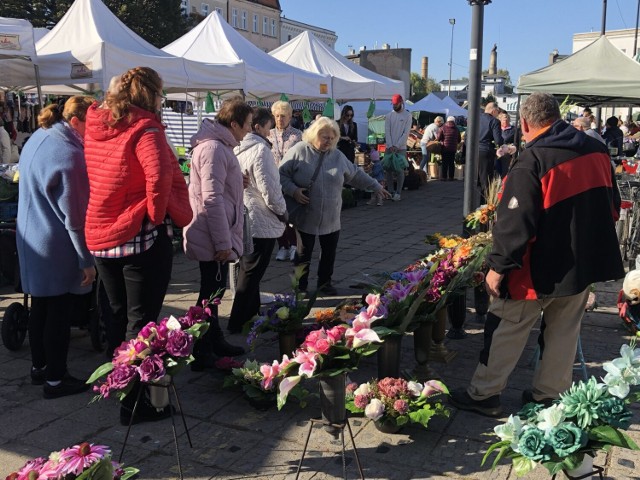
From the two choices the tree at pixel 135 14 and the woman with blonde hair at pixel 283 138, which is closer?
the woman with blonde hair at pixel 283 138

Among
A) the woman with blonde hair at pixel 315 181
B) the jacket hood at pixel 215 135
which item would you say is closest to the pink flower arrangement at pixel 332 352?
the jacket hood at pixel 215 135

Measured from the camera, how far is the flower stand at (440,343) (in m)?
4.26

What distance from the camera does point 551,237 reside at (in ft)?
10.5

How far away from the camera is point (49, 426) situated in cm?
347

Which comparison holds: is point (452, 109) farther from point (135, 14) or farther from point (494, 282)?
point (494, 282)

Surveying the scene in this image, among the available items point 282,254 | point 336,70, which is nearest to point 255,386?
point 282,254

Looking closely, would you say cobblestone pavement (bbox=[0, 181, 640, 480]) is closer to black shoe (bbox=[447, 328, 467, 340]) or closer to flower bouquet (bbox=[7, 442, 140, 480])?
black shoe (bbox=[447, 328, 467, 340])

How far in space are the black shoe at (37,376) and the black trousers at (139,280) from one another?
3.15 ft

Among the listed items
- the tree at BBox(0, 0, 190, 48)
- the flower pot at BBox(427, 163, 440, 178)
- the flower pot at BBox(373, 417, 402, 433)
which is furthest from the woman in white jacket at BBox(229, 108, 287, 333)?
the tree at BBox(0, 0, 190, 48)

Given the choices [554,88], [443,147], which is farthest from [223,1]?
[554,88]

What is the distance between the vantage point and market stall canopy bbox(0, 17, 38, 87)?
24.6 feet

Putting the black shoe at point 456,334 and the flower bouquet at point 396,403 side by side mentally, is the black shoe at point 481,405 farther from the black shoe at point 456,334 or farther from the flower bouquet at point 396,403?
the black shoe at point 456,334

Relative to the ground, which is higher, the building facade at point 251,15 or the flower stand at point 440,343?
the building facade at point 251,15

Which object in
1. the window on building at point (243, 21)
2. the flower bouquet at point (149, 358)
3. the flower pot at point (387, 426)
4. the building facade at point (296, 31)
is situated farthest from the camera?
the building facade at point (296, 31)
